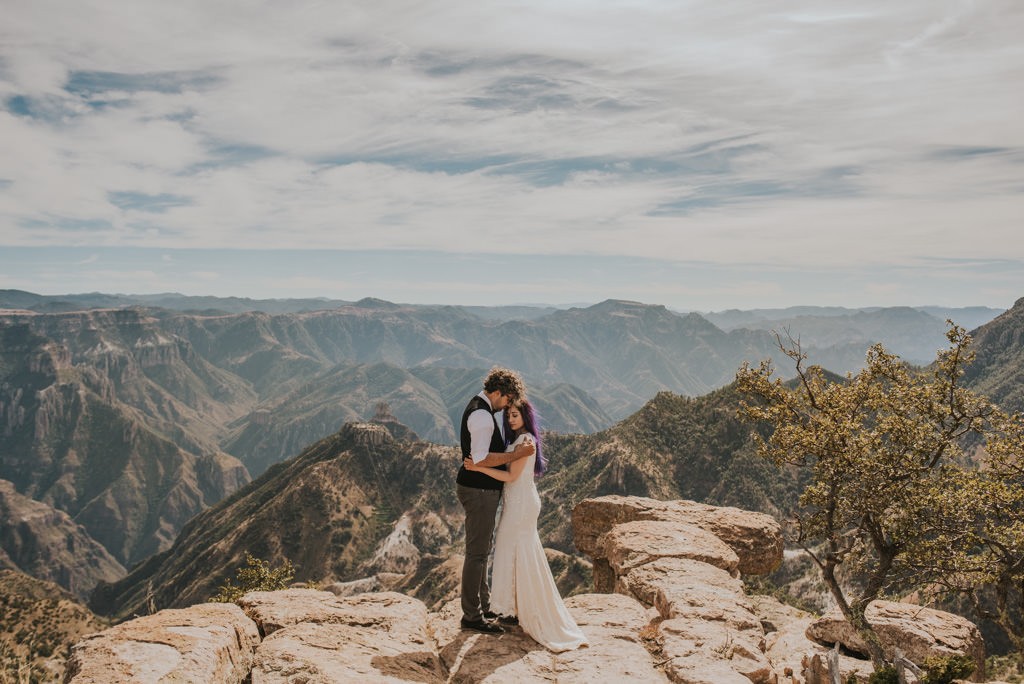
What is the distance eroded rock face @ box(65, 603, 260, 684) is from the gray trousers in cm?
441

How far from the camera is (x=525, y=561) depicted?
12242 mm

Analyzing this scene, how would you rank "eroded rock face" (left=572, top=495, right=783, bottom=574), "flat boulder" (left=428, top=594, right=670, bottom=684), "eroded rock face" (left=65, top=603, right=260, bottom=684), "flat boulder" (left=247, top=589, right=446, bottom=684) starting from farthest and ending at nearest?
"eroded rock face" (left=572, top=495, right=783, bottom=574) < "flat boulder" (left=428, top=594, right=670, bottom=684) < "flat boulder" (left=247, top=589, right=446, bottom=684) < "eroded rock face" (left=65, top=603, right=260, bottom=684)

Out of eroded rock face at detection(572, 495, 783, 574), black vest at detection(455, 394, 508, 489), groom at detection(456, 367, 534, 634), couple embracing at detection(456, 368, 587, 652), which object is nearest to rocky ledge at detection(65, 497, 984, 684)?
couple embracing at detection(456, 368, 587, 652)

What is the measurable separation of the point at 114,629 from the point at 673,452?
203m

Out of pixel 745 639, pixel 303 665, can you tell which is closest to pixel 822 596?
pixel 745 639

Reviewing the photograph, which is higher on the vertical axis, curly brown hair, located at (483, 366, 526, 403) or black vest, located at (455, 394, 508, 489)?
curly brown hair, located at (483, 366, 526, 403)

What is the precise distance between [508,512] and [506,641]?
2.80m

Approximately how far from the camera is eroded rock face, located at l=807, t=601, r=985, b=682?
49.1 ft

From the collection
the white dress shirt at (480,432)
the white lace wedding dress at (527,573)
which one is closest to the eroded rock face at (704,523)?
the white lace wedding dress at (527,573)

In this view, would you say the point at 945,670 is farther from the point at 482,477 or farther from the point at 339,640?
Result: the point at 339,640

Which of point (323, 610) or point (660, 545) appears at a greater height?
point (323, 610)

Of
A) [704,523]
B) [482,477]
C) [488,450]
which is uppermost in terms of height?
[488,450]

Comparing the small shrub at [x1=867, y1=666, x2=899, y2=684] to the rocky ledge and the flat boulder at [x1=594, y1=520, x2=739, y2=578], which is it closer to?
the rocky ledge

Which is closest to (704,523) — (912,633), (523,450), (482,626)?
(912,633)
